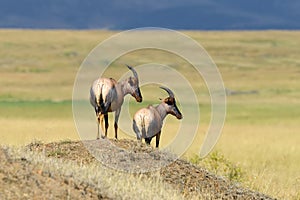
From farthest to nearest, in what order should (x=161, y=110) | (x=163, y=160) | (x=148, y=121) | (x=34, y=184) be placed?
1. (x=161, y=110)
2. (x=148, y=121)
3. (x=163, y=160)
4. (x=34, y=184)

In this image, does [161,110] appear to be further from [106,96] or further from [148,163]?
[148,163]

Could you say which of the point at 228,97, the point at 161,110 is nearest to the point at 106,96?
the point at 161,110

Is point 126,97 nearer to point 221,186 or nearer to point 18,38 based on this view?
point 221,186

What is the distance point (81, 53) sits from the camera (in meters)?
115

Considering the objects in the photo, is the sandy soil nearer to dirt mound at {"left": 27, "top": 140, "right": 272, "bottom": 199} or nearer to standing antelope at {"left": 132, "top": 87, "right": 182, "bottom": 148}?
dirt mound at {"left": 27, "top": 140, "right": 272, "bottom": 199}

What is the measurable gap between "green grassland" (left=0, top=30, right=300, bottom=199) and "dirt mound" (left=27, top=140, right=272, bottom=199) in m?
2.17

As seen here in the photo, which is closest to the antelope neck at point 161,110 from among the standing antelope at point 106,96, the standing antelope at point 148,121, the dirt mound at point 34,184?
the standing antelope at point 148,121

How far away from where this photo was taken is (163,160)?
15.2 metres

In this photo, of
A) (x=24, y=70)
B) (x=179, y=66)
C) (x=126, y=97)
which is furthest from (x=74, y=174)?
(x=179, y=66)

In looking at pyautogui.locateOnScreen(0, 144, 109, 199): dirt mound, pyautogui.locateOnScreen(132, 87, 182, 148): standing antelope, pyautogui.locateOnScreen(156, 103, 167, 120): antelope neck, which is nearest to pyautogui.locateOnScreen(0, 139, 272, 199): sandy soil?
pyautogui.locateOnScreen(132, 87, 182, 148): standing antelope

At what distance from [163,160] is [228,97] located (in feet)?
154

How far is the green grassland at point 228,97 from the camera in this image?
29292 millimetres

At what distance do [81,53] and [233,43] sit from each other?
3375 centimetres

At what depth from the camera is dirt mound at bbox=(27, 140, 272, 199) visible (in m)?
14.6
